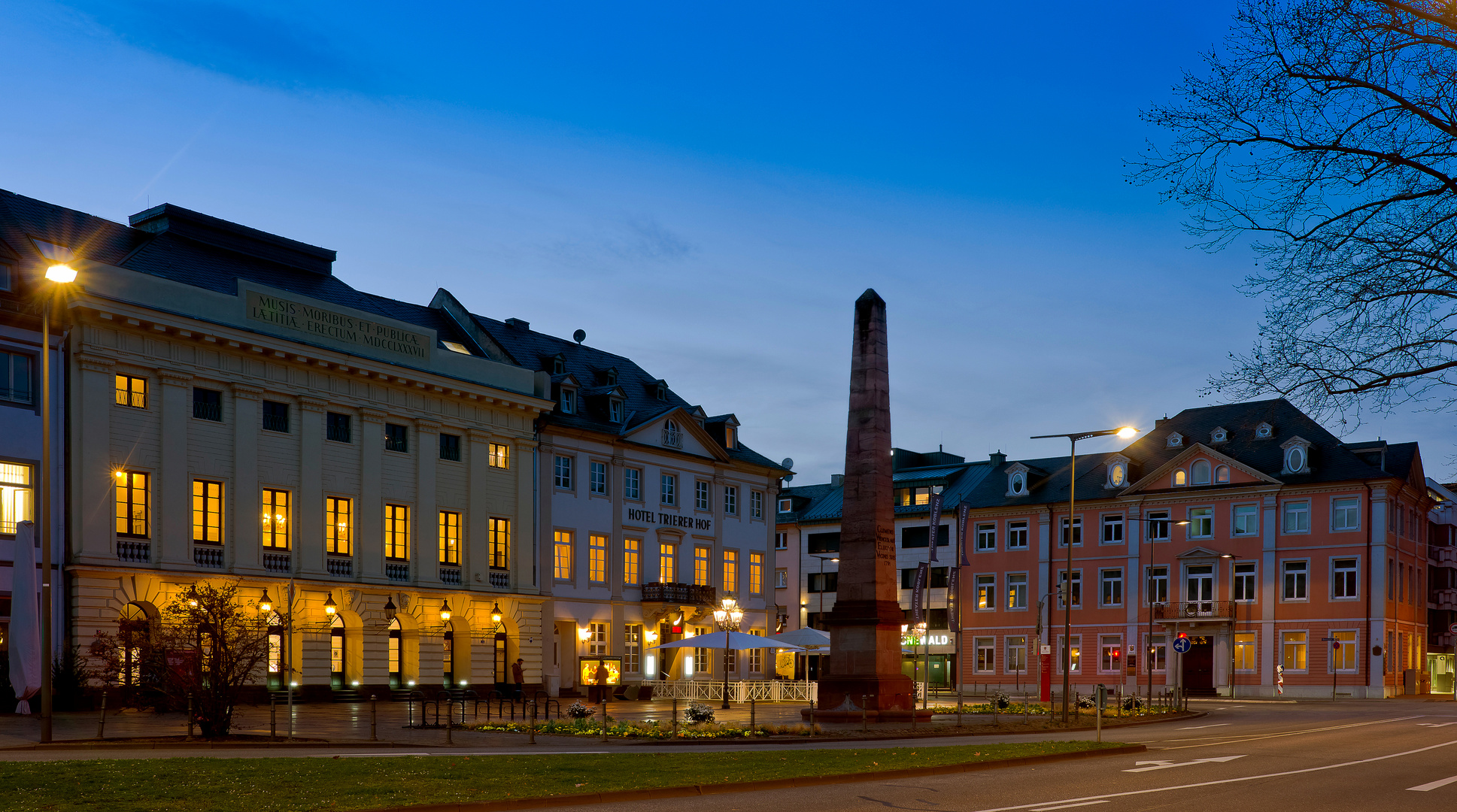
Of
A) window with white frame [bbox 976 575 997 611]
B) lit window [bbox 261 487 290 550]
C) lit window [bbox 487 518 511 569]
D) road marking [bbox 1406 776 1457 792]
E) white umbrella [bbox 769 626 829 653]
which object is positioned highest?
lit window [bbox 261 487 290 550]

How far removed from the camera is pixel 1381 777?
824 inches

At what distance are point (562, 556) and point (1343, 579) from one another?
138ft

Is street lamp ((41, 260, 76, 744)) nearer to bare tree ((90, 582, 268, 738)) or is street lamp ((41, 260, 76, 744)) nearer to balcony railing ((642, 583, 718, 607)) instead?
bare tree ((90, 582, 268, 738))

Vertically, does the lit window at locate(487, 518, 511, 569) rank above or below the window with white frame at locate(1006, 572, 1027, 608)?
above

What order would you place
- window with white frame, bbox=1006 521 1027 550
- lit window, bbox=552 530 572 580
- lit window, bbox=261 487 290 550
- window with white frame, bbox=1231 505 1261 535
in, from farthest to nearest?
window with white frame, bbox=1006 521 1027 550 < window with white frame, bbox=1231 505 1261 535 < lit window, bbox=552 530 572 580 < lit window, bbox=261 487 290 550

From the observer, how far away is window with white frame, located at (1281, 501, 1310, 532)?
75.6 meters

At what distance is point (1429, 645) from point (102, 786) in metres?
82.5

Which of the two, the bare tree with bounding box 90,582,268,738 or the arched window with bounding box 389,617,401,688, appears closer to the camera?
the bare tree with bounding box 90,582,268,738

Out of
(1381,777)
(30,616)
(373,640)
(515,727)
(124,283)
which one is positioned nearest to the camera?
(1381,777)

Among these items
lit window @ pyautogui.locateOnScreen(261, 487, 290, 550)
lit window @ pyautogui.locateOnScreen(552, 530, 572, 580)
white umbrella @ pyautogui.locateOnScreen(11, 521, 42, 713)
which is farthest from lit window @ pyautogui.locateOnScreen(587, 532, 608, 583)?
white umbrella @ pyautogui.locateOnScreen(11, 521, 42, 713)

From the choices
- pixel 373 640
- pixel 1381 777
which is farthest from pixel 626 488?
pixel 1381 777

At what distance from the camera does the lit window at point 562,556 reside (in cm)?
5769

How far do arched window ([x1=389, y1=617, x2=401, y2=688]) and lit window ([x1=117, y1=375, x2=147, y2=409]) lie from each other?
41.2 feet

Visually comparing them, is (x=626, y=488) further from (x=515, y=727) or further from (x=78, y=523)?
(x=515, y=727)
